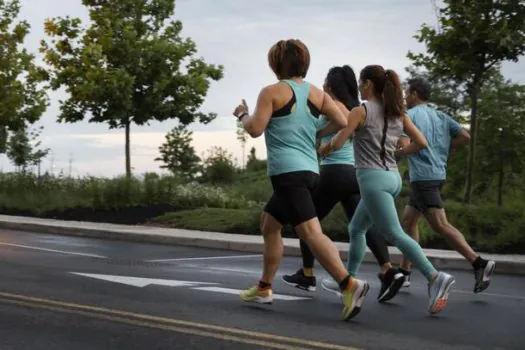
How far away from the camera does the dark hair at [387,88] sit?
25.6 ft

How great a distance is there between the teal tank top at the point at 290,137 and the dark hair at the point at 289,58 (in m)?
0.10

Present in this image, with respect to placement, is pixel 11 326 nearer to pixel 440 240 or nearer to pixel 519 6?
pixel 440 240

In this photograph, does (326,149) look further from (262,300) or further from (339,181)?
(262,300)

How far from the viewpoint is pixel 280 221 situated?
303 inches

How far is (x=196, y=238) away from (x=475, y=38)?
936 centimetres

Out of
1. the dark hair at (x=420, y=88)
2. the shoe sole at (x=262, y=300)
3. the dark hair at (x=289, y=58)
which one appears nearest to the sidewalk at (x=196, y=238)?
the dark hair at (x=420, y=88)

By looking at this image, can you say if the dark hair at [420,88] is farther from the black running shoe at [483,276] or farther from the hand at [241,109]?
the hand at [241,109]

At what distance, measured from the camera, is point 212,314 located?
7578mm

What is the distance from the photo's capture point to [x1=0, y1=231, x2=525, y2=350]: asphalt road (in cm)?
653

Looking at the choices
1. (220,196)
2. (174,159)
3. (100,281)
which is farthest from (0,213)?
(174,159)

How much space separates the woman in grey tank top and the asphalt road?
42 cm

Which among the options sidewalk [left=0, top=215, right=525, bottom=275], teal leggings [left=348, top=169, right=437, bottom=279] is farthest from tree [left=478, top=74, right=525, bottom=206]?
teal leggings [left=348, top=169, right=437, bottom=279]

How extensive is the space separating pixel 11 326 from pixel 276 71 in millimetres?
2685

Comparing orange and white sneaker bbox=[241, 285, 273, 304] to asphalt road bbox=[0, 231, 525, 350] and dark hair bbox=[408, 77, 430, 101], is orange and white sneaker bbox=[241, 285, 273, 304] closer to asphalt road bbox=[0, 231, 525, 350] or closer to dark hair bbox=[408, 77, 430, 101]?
asphalt road bbox=[0, 231, 525, 350]
